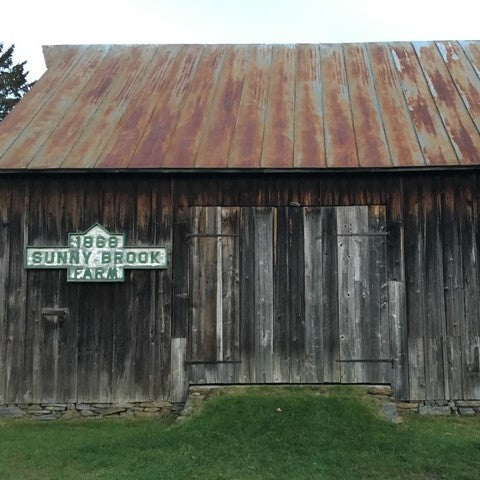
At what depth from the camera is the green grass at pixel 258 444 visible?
6.02 meters

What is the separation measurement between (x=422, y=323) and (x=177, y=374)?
390 centimetres

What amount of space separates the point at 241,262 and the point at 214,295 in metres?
0.67

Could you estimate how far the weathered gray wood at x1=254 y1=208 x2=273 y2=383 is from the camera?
8.50m

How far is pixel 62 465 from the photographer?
253 inches

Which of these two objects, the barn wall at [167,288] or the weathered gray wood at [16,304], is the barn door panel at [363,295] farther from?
the weathered gray wood at [16,304]

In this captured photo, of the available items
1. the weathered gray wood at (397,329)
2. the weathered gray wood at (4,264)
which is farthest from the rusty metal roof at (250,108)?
the weathered gray wood at (397,329)

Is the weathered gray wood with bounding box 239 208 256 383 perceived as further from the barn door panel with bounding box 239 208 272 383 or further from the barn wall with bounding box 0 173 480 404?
the barn wall with bounding box 0 173 480 404

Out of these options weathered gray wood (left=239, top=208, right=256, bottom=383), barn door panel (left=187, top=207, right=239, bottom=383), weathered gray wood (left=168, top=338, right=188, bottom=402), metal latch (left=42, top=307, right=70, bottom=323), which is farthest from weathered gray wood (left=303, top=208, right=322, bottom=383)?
metal latch (left=42, top=307, right=70, bottom=323)

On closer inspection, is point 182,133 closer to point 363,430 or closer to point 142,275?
point 142,275

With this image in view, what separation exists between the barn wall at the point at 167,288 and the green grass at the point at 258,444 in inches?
26.2

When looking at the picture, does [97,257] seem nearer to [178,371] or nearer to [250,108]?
[178,371]

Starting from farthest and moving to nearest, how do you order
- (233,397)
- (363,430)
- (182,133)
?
(182,133), (233,397), (363,430)

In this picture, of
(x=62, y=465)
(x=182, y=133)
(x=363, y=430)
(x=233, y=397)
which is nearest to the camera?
(x=62, y=465)

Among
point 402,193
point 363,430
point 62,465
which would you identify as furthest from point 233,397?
point 402,193
